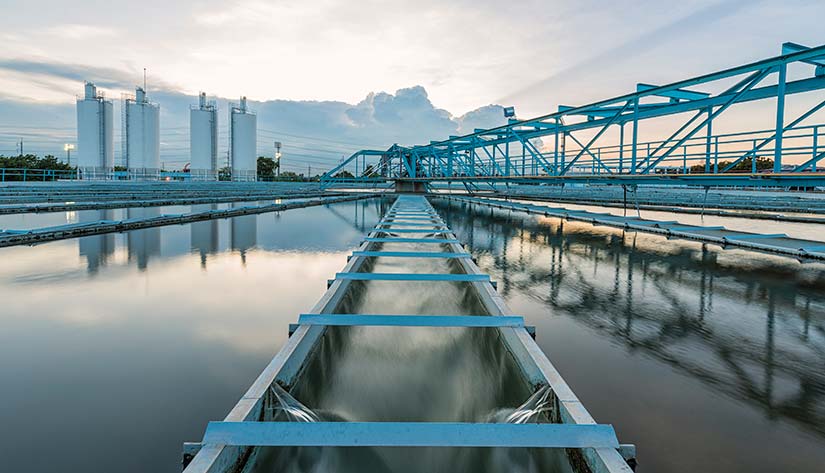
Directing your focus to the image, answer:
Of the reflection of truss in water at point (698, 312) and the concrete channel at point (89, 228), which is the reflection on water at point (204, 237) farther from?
the reflection of truss in water at point (698, 312)

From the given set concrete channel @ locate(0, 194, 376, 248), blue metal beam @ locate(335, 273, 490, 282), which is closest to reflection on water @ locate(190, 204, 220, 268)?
concrete channel @ locate(0, 194, 376, 248)

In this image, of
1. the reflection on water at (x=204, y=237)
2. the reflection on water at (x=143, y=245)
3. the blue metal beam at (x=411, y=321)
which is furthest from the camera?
the reflection on water at (x=204, y=237)

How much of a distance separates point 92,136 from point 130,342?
4089 centimetres

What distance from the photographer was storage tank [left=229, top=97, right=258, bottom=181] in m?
41.2

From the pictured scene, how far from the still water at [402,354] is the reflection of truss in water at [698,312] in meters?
0.02

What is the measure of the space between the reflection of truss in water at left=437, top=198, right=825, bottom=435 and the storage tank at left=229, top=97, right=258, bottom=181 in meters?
37.7

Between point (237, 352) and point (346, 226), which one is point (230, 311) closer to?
point (237, 352)

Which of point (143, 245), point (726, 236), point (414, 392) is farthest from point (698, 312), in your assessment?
point (143, 245)

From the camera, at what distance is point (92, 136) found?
35.4 meters

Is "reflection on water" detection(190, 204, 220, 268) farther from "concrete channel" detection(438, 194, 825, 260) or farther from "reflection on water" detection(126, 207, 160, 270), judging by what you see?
"concrete channel" detection(438, 194, 825, 260)

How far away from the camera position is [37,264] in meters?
5.46

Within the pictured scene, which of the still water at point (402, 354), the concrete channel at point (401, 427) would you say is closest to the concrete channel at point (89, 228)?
the still water at point (402, 354)

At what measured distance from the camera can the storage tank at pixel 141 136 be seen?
37750 millimetres

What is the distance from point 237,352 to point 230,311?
994 millimetres
